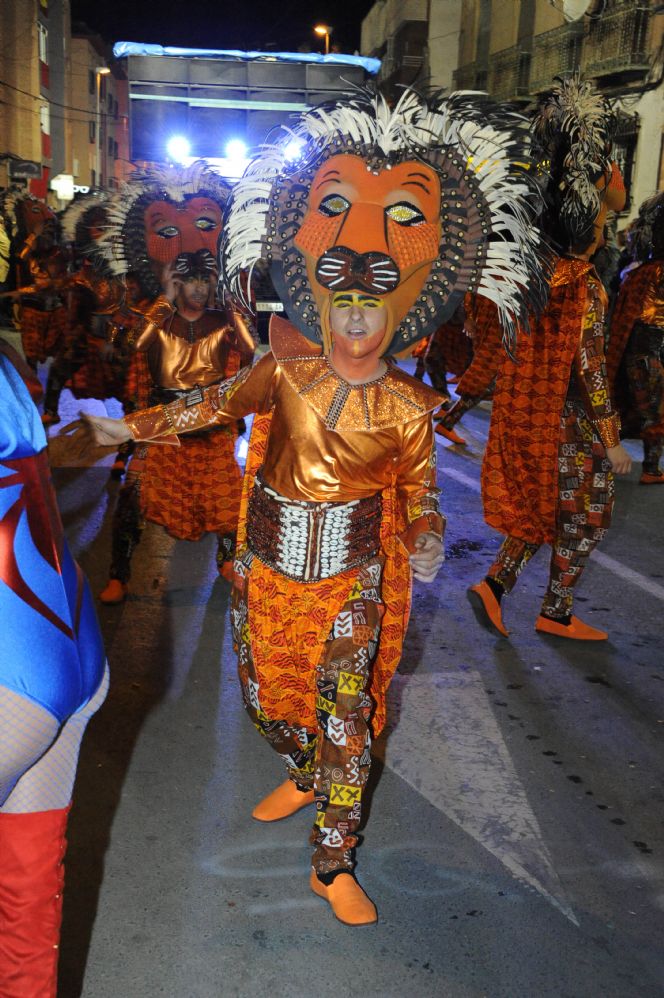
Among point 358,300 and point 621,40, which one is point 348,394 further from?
point 621,40

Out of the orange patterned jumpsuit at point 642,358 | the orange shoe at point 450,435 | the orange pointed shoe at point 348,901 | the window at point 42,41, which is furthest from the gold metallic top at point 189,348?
the window at point 42,41

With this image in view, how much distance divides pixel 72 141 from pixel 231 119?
43.6 m

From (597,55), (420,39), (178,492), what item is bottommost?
(178,492)

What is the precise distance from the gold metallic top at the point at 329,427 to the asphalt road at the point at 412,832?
1160 mm

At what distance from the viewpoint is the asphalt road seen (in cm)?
268

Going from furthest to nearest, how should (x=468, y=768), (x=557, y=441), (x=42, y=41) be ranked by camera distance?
(x=42, y=41), (x=557, y=441), (x=468, y=768)

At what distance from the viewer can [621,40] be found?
25.0 meters

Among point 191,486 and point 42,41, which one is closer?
point 191,486

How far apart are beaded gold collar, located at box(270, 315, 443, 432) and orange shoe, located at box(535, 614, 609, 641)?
2.49m

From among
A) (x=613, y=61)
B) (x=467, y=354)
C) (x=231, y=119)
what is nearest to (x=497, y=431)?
(x=467, y=354)

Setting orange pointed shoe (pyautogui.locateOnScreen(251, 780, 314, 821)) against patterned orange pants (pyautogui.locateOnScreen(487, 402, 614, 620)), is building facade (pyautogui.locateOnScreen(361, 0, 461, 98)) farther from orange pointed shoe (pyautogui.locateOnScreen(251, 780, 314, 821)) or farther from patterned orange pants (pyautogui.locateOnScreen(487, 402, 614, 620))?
orange pointed shoe (pyautogui.locateOnScreen(251, 780, 314, 821))

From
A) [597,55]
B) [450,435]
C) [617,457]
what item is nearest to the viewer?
[617,457]

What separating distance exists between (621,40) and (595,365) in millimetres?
23950

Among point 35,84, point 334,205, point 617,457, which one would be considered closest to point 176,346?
point 617,457
